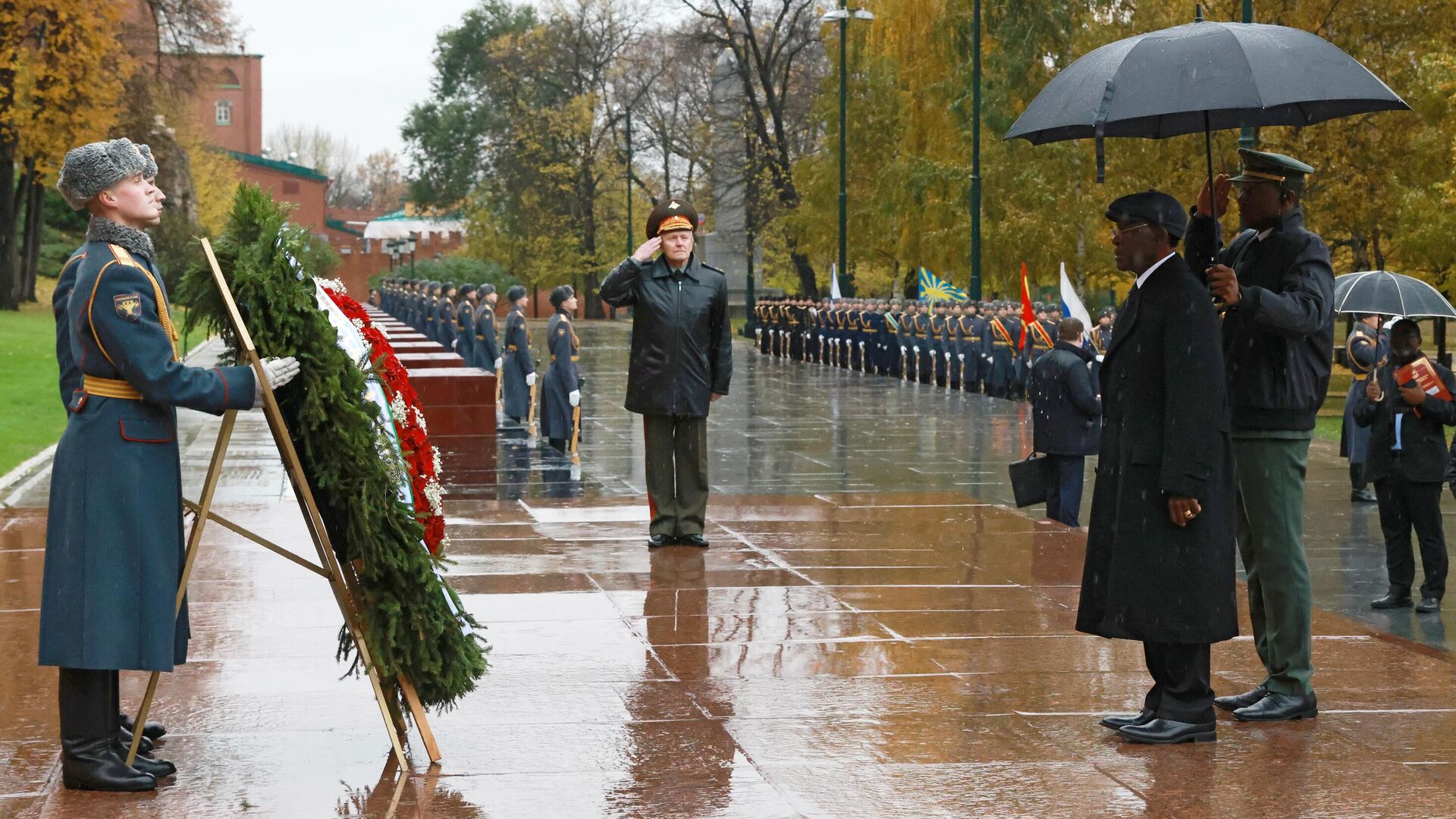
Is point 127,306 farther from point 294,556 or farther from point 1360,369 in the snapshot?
point 1360,369

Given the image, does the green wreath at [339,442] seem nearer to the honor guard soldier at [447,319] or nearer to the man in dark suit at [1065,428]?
the man in dark suit at [1065,428]

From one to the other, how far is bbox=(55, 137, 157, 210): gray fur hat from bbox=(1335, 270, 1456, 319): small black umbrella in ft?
29.7

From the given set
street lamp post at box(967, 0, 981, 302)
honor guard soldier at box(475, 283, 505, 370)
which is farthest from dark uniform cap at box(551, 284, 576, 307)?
street lamp post at box(967, 0, 981, 302)

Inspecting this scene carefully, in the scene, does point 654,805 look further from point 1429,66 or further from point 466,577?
point 1429,66

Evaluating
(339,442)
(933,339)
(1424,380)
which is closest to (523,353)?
(1424,380)

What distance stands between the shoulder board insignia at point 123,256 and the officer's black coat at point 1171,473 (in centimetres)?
311

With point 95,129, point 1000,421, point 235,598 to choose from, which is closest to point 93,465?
point 235,598

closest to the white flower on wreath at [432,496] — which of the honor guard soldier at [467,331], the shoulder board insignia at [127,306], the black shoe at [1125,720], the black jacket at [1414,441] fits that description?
the shoulder board insignia at [127,306]

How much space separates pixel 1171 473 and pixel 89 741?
336 cm

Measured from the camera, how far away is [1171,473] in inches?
217

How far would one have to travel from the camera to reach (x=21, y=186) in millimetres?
50062

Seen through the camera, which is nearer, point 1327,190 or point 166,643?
point 166,643

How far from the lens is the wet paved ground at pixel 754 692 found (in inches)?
200

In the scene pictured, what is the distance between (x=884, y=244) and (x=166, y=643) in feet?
140
